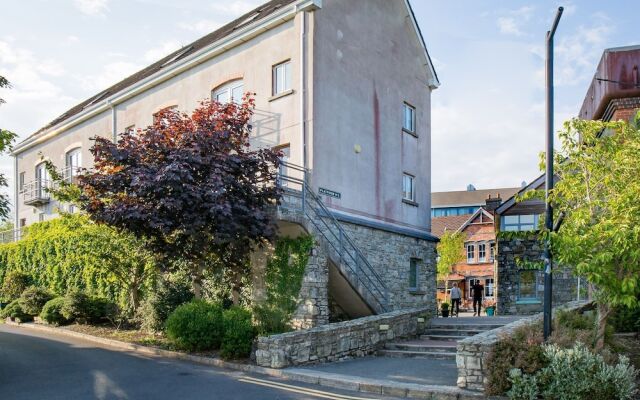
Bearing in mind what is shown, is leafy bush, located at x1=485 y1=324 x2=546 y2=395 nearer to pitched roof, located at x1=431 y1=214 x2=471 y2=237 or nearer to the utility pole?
the utility pole

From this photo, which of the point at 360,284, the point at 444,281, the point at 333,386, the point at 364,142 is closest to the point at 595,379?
the point at 333,386

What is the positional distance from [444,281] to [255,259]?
36.1 metres

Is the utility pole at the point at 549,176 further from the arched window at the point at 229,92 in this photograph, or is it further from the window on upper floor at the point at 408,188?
the window on upper floor at the point at 408,188

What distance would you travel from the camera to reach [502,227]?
1065 inches

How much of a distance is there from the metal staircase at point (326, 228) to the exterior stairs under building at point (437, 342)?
4.62ft

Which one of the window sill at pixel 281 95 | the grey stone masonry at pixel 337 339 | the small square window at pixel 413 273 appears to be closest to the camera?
the grey stone masonry at pixel 337 339

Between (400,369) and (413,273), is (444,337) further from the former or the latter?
(413,273)

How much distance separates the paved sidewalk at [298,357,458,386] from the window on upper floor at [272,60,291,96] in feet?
26.2

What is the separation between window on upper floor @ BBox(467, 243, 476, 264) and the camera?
154 ft

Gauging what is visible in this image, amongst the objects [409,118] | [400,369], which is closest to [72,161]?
[409,118]

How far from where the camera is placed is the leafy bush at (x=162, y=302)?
1564cm

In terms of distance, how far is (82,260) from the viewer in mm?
19047

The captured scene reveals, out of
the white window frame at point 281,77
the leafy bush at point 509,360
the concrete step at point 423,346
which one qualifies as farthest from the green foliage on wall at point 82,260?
the leafy bush at point 509,360

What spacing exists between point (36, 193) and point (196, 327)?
59.5 ft
